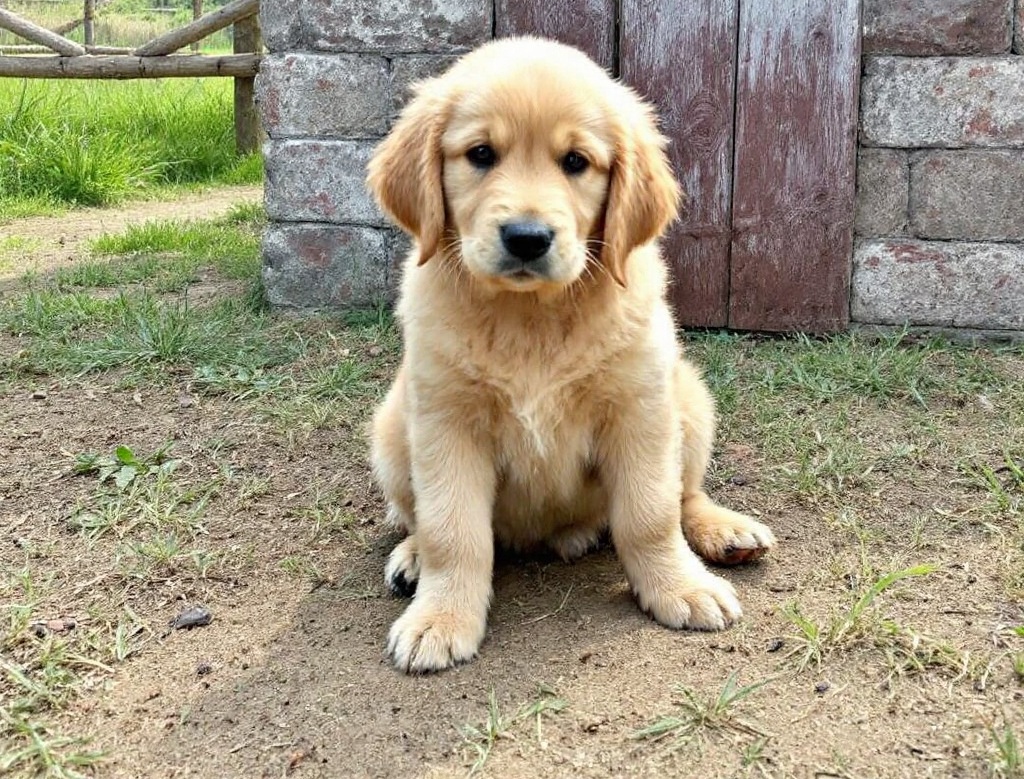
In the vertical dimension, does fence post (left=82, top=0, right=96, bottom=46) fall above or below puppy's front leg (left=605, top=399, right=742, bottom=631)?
above

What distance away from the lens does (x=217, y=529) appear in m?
3.18

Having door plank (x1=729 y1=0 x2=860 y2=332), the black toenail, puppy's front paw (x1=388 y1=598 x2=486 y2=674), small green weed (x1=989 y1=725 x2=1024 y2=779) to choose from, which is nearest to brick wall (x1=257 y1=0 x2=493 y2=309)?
door plank (x1=729 y1=0 x2=860 y2=332)

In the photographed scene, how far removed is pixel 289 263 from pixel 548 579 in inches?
104

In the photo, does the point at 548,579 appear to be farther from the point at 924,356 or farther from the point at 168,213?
the point at 168,213

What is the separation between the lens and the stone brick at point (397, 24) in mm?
4527

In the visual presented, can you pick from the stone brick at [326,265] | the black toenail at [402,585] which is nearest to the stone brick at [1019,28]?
the stone brick at [326,265]

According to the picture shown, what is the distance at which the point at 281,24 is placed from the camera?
4.68 meters

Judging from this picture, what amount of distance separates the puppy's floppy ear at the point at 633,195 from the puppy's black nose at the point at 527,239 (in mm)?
264

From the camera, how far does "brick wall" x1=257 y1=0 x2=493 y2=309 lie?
15.0ft

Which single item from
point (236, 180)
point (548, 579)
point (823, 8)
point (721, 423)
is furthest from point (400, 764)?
point (236, 180)

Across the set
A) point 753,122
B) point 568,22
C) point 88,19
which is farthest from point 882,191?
point 88,19

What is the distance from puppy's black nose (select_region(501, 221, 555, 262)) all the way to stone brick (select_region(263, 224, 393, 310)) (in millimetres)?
2584

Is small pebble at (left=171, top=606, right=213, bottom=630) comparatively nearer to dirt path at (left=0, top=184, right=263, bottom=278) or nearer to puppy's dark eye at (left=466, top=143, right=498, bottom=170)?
puppy's dark eye at (left=466, top=143, right=498, bottom=170)

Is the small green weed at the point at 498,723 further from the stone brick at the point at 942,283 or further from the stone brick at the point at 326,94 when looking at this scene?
the stone brick at the point at 326,94
